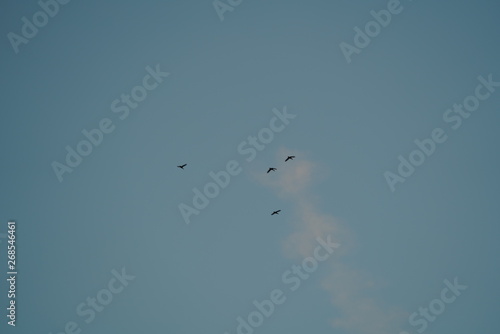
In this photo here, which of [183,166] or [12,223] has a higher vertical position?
[12,223]

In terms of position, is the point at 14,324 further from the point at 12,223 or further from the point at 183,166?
the point at 183,166

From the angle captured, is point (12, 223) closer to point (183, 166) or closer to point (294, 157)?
point (183, 166)

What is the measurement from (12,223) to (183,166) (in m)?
21.5

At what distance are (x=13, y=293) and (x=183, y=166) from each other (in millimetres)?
25063

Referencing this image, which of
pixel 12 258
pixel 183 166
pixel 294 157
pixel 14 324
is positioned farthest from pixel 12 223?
pixel 294 157

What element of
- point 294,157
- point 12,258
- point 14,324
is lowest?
point 294,157

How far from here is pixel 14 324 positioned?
213ft

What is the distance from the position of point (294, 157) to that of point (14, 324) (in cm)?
3851

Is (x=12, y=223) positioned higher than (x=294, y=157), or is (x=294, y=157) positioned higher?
(x=12, y=223)

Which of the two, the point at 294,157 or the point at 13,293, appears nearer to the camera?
the point at 13,293

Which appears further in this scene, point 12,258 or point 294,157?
point 294,157

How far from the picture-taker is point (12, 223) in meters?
65.6

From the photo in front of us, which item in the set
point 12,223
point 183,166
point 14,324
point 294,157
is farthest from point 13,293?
Result: point 294,157

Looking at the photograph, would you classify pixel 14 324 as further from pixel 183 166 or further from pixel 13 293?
pixel 183 166
